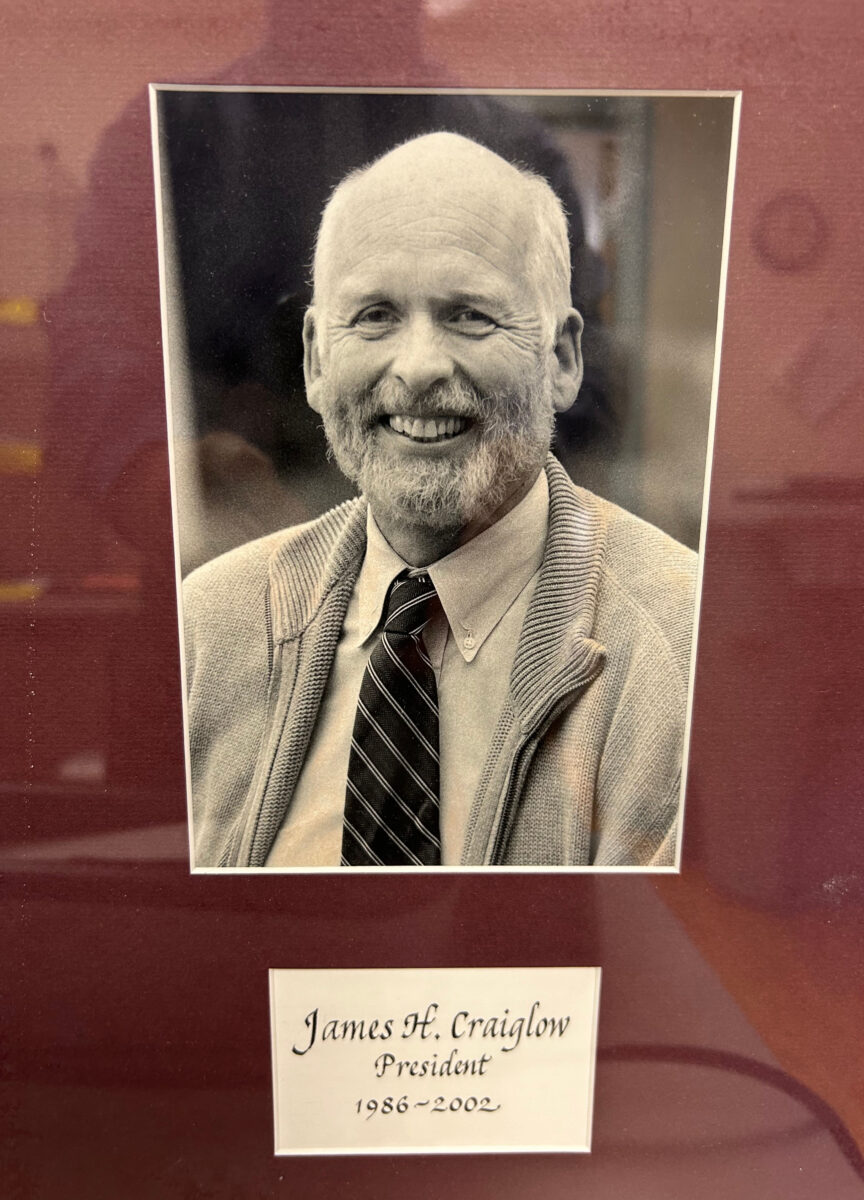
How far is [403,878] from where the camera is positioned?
0.87 m

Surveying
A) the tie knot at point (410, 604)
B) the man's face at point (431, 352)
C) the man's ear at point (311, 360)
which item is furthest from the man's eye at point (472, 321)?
the tie knot at point (410, 604)

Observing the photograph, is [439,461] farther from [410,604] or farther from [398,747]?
[398,747]

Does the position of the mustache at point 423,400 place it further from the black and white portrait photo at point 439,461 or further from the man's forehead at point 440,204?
the man's forehead at point 440,204

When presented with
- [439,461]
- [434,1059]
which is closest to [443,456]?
[439,461]

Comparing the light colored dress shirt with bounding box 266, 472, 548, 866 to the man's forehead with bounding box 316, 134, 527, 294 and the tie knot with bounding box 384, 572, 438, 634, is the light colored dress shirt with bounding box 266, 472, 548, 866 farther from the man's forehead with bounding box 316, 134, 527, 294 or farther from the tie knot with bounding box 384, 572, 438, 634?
the man's forehead with bounding box 316, 134, 527, 294

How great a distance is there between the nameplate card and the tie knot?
374 millimetres

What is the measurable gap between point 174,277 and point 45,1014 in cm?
78

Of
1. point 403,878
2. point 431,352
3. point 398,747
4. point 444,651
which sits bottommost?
point 403,878

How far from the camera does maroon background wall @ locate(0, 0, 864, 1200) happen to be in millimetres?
744

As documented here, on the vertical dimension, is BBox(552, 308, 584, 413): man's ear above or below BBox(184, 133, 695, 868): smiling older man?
above

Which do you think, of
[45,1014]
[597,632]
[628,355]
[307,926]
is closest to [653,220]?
[628,355]

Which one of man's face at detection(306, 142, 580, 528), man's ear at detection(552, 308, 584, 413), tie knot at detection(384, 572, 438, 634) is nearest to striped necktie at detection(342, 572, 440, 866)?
tie knot at detection(384, 572, 438, 634)

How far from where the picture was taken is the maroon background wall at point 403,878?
744 millimetres

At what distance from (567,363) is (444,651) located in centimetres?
31
